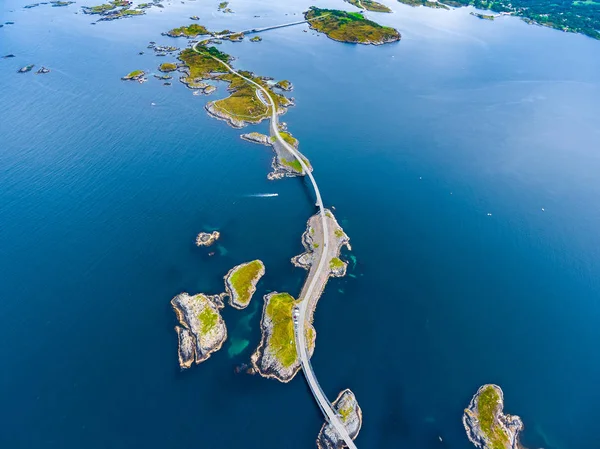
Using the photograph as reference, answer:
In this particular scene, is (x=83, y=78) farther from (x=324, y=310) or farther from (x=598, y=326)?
(x=598, y=326)

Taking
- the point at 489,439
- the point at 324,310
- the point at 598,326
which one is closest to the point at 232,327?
the point at 324,310

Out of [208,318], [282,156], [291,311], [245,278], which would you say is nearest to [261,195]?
[282,156]

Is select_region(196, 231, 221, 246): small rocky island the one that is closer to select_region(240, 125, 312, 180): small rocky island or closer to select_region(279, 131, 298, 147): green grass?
select_region(240, 125, 312, 180): small rocky island

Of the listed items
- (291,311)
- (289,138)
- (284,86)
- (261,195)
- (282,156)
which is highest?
(284,86)

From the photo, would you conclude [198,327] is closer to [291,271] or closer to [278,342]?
[278,342]

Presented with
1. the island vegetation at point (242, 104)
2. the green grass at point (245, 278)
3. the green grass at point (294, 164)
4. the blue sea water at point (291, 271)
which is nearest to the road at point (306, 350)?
the blue sea water at point (291, 271)

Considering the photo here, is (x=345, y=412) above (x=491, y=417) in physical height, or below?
above

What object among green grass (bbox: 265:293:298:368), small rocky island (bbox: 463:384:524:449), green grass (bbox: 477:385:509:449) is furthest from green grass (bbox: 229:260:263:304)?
→ green grass (bbox: 477:385:509:449)
